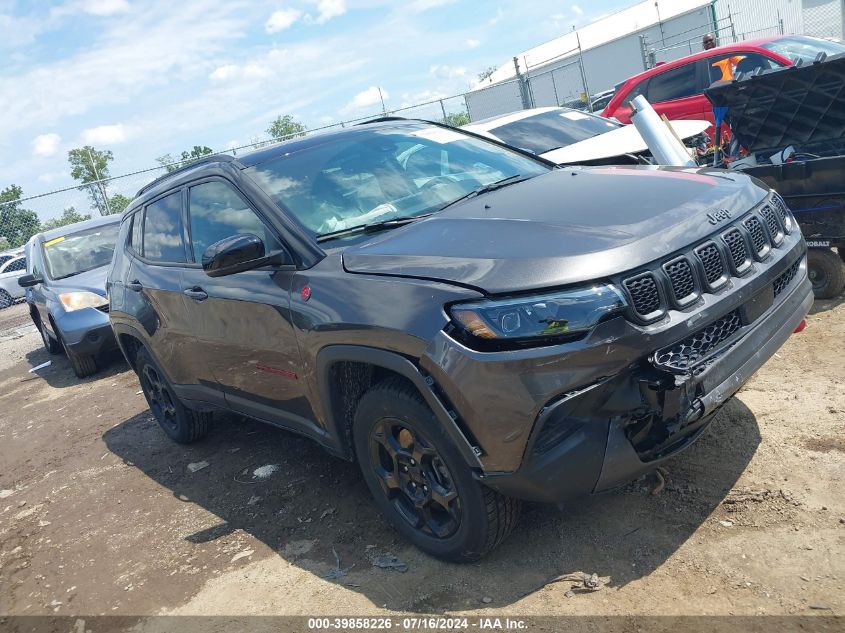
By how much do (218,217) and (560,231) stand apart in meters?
2.13

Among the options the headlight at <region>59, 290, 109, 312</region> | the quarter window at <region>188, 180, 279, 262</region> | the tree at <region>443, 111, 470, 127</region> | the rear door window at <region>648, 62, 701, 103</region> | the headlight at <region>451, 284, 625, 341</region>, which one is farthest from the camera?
the tree at <region>443, 111, 470, 127</region>

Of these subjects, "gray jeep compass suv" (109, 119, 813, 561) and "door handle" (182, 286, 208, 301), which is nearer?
"gray jeep compass suv" (109, 119, 813, 561)

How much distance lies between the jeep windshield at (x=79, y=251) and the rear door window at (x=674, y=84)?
7.83 metres

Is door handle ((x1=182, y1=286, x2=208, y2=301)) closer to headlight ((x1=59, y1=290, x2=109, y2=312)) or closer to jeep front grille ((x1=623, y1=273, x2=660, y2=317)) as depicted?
jeep front grille ((x1=623, y1=273, x2=660, y2=317))

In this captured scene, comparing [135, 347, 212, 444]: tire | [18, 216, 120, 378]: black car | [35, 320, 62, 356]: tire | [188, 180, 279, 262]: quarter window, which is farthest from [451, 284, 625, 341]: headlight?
[35, 320, 62, 356]: tire

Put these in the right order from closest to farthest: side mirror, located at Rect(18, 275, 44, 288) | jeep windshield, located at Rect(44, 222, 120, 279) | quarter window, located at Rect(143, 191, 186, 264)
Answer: quarter window, located at Rect(143, 191, 186, 264) < side mirror, located at Rect(18, 275, 44, 288) < jeep windshield, located at Rect(44, 222, 120, 279)

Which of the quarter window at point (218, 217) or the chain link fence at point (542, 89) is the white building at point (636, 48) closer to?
the chain link fence at point (542, 89)

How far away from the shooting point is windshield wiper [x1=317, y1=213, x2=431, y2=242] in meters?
3.45

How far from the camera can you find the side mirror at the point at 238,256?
11.1 feet

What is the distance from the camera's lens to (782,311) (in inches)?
123

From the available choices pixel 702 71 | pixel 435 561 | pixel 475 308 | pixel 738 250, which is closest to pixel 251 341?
pixel 435 561

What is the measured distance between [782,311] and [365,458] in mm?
1924

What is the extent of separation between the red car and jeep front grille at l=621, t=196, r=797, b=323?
6.28m

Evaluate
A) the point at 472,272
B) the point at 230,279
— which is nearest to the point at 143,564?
the point at 230,279
